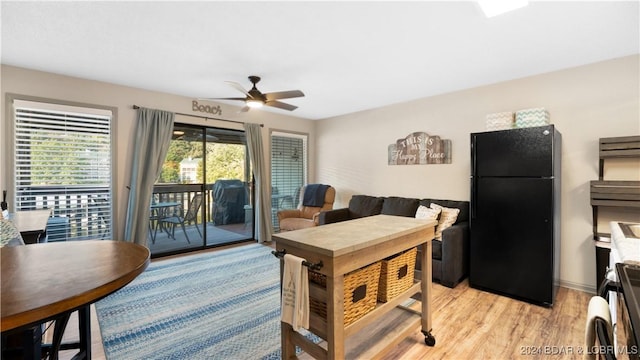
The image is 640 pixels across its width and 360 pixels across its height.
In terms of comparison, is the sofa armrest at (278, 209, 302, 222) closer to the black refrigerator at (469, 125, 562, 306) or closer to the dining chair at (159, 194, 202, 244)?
the dining chair at (159, 194, 202, 244)

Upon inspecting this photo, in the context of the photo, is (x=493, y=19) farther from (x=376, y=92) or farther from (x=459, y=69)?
(x=376, y=92)

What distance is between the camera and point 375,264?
67.9 inches

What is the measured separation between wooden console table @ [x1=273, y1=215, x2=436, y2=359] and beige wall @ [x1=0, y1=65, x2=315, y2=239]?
3.23m

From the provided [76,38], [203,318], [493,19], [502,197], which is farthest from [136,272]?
[502,197]

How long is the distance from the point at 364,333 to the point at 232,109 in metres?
4.05

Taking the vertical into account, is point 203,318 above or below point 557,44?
below

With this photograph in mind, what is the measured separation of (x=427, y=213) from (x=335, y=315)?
258 cm

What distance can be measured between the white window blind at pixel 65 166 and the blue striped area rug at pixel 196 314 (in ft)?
3.55

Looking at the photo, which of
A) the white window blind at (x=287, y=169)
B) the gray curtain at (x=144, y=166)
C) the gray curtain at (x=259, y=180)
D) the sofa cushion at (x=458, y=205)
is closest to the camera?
the sofa cushion at (x=458, y=205)

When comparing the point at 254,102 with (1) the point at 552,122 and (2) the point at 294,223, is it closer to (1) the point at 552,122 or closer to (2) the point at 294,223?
(2) the point at 294,223

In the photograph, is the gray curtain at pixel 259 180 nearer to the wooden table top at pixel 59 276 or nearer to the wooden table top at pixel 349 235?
the wooden table top at pixel 349 235

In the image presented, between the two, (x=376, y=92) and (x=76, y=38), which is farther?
(x=376, y=92)

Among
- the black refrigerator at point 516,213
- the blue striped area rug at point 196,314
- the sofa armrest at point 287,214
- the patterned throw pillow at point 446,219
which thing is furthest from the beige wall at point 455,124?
the blue striped area rug at point 196,314

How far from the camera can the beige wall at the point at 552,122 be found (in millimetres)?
2836
